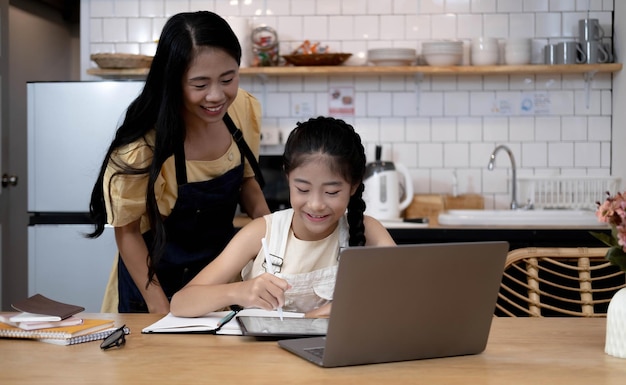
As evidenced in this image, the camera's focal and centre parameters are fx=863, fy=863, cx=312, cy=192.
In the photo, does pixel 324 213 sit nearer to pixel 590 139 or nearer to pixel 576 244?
pixel 576 244

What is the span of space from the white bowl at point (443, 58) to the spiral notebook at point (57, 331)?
9.45 feet

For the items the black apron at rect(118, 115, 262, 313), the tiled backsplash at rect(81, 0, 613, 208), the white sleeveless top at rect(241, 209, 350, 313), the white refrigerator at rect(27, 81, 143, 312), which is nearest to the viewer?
the white sleeveless top at rect(241, 209, 350, 313)

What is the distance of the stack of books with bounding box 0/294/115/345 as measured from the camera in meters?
1.68

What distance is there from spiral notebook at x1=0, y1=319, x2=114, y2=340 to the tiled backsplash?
113 inches

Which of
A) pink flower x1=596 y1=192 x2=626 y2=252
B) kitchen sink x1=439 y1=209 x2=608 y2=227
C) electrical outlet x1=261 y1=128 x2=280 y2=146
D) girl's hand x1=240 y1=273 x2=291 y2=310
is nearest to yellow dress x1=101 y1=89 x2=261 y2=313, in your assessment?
girl's hand x1=240 y1=273 x2=291 y2=310

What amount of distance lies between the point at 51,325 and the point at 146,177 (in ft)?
1.82

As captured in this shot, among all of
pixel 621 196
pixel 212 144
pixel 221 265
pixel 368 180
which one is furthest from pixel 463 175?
pixel 621 196

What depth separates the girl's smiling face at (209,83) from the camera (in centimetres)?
208

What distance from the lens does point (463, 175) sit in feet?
14.8

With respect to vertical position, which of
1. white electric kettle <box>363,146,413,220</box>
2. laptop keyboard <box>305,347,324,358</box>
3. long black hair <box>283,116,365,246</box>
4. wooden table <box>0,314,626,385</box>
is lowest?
wooden table <box>0,314,626,385</box>

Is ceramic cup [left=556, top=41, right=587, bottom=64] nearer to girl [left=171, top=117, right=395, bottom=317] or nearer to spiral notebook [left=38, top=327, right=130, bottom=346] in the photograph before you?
girl [left=171, top=117, right=395, bottom=317]

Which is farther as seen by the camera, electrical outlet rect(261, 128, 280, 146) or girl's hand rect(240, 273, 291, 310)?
electrical outlet rect(261, 128, 280, 146)

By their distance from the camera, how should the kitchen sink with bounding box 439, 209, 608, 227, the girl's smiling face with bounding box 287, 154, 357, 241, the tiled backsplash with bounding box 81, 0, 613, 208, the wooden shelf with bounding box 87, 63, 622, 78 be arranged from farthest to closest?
1. the tiled backsplash with bounding box 81, 0, 613, 208
2. the wooden shelf with bounding box 87, 63, 622, 78
3. the kitchen sink with bounding box 439, 209, 608, 227
4. the girl's smiling face with bounding box 287, 154, 357, 241

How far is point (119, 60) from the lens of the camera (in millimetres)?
4305
